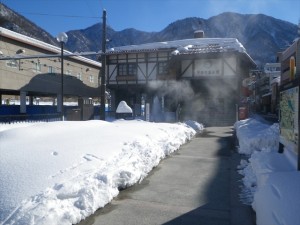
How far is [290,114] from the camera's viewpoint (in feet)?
16.9

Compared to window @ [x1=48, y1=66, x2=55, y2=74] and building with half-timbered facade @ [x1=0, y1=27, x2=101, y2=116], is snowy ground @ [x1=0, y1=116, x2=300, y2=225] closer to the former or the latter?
building with half-timbered facade @ [x1=0, y1=27, x2=101, y2=116]

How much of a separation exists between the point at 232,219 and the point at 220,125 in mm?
17800

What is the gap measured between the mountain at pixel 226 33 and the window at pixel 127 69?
91.4 metres

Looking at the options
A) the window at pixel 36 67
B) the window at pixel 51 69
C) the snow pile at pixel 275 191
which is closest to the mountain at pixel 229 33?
the window at pixel 51 69

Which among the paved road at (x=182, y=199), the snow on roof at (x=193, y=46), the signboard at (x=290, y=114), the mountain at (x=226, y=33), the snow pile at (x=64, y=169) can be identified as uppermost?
the mountain at (x=226, y=33)

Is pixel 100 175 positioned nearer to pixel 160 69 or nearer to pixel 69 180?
pixel 69 180

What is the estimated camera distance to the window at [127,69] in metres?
28.0

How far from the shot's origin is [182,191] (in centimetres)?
562

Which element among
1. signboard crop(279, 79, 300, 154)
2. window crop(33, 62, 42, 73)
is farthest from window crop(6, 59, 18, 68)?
signboard crop(279, 79, 300, 154)

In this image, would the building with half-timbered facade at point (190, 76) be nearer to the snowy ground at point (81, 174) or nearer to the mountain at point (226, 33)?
the snowy ground at point (81, 174)

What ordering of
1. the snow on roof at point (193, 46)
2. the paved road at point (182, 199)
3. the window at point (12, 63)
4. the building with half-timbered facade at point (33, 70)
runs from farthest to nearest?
the snow on roof at point (193, 46) → the window at point (12, 63) → the building with half-timbered facade at point (33, 70) → the paved road at point (182, 199)

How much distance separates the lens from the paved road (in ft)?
14.1

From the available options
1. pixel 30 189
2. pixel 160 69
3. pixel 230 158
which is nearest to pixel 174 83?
pixel 160 69

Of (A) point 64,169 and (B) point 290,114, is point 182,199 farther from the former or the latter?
(B) point 290,114
